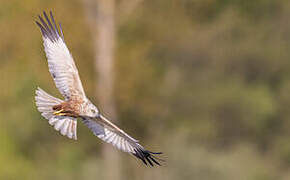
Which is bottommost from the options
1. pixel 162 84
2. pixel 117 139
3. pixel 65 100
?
pixel 65 100

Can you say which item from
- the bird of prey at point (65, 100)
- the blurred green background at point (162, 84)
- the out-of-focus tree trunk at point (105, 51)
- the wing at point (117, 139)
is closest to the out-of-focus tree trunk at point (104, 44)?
the out-of-focus tree trunk at point (105, 51)

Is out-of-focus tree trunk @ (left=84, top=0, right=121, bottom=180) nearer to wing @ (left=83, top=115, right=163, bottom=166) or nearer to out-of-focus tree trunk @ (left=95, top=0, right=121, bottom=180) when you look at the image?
out-of-focus tree trunk @ (left=95, top=0, right=121, bottom=180)

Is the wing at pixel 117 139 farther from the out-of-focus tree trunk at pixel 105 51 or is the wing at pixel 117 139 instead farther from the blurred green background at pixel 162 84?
the out-of-focus tree trunk at pixel 105 51

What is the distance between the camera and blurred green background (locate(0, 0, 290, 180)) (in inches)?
910

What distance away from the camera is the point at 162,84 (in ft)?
81.6

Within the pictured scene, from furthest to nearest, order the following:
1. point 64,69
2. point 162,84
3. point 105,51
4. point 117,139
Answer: point 162,84 → point 105,51 → point 117,139 → point 64,69

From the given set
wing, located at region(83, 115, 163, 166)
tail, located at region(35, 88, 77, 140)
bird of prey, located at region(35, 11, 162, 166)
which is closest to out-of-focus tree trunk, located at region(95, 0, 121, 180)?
wing, located at region(83, 115, 163, 166)

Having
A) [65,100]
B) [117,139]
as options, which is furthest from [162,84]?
[65,100]

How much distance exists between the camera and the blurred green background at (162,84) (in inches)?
910

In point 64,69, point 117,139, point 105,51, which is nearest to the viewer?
point 64,69

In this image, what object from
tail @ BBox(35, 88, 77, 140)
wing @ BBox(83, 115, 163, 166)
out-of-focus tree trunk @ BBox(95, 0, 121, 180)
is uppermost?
out-of-focus tree trunk @ BBox(95, 0, 121, 180)

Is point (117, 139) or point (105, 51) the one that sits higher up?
point (105, 51)

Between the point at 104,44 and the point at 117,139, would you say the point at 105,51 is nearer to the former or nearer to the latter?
the point at 104,44

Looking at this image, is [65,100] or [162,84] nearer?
[65,100]
